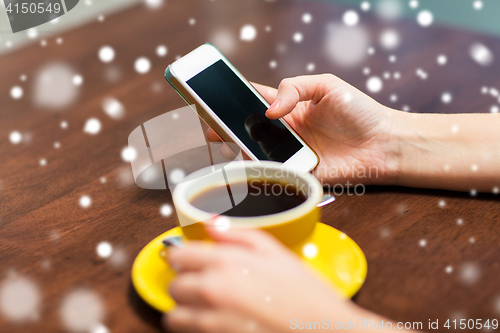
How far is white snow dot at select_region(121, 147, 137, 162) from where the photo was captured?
0.78 metres

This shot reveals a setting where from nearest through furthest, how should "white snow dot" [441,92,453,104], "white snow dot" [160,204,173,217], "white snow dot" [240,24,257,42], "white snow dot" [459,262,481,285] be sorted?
"white snow dot" [459,262,481,285]
"white snow dot" [160,204,173,217]
"white snow dot" [441,92,453,104]
"white snow dot" [240,24,257,42]

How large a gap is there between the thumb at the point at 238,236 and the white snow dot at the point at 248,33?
99 centimetres

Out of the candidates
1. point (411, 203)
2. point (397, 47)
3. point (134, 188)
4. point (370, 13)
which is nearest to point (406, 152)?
point (411, 203)

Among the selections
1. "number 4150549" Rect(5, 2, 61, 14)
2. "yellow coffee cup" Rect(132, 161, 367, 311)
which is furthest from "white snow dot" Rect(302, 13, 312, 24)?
"yellow coffee cup" Rect(132, 161, 367, 311)

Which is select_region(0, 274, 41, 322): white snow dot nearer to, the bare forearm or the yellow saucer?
the yellow saucer

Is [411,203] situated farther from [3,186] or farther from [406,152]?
[3,186]

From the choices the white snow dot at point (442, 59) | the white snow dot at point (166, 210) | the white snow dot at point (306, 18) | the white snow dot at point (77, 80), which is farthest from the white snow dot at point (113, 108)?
the white snow dot at point (442, 59)

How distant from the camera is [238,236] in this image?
1.28 feet

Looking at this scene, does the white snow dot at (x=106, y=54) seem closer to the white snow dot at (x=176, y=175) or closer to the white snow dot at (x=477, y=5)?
the white snow dot at (x=176, y=175)

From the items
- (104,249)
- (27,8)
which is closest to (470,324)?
(104,249)

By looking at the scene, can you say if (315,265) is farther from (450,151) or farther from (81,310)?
(450,151)

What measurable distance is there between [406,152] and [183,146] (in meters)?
0.40

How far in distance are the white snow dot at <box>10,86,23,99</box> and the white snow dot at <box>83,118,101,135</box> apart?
0.77 feet

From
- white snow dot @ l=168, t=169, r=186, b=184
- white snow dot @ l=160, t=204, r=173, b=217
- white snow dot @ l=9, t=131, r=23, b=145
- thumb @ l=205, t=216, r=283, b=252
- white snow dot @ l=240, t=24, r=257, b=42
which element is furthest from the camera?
white snow dot @ l=240, t=24, r=257, b=42
